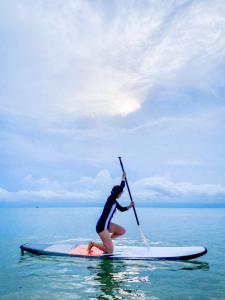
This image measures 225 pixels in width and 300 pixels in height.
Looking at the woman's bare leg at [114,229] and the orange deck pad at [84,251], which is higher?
the woman's bare leg at [114,229]

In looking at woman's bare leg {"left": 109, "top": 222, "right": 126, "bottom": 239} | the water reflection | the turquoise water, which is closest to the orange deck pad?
the turquoise water

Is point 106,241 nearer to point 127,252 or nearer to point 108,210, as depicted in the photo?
point 127,252

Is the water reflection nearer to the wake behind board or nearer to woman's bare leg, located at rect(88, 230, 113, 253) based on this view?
the wake behind board

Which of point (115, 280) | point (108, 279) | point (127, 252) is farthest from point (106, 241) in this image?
point (115, 280)

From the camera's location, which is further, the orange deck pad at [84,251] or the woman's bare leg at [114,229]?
the woman's bare leg at [114,229]

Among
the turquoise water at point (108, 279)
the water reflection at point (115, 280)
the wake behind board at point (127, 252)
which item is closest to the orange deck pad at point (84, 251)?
the wake behind board at point (127, 252)

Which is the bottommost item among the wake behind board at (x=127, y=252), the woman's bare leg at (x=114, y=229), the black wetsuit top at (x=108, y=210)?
the wake behind board at (x=127, y=252)

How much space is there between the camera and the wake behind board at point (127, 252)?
13.3 meters

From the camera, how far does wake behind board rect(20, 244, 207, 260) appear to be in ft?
43.5

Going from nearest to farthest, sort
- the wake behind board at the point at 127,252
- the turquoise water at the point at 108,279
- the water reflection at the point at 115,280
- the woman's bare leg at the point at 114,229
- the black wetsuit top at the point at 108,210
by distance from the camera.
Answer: the water reflection at the point at 115,280 < the turquoise water at the point at 108,279 < the wake behind board at the point at 127,252 < the black wetsuit top at the point at 108,210 < the woman's bare leg at the point at 114,229

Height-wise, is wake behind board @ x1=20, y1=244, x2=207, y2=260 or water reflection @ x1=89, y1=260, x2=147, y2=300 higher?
wake behind board @ x1=20, y1=244, x2=207, y2=260

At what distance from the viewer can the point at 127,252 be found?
1422cm

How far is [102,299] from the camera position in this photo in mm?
9031

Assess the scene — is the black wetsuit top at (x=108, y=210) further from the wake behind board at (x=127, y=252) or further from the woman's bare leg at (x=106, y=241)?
the wake behind board at (x=127, y=252)
